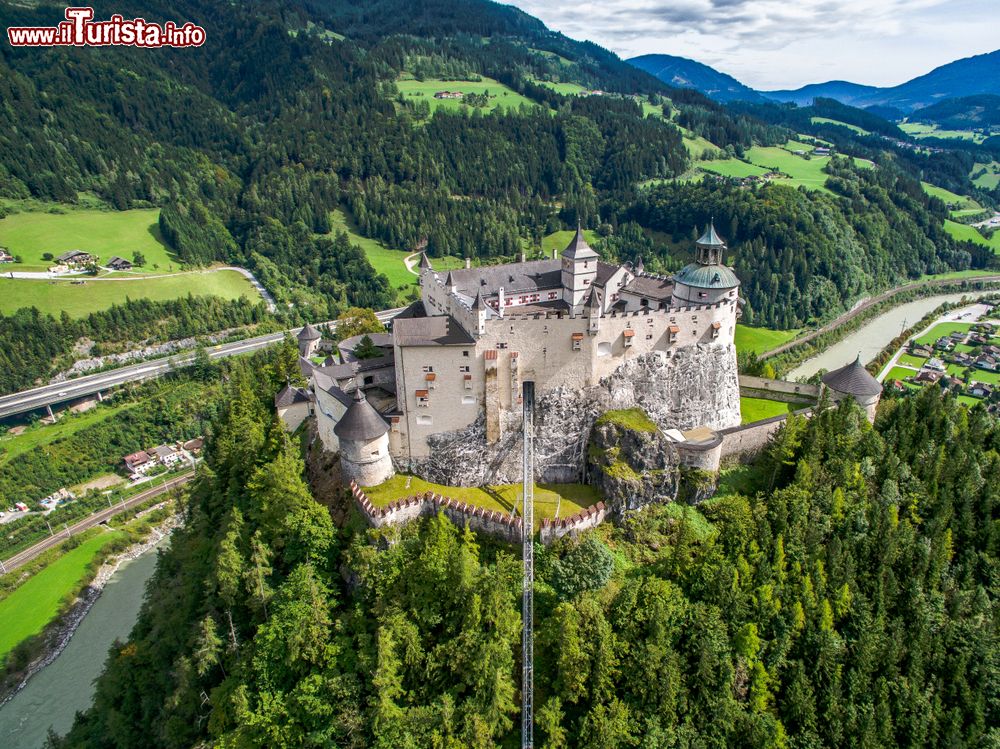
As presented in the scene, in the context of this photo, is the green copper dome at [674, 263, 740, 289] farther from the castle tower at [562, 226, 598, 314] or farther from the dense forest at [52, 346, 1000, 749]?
the dense forest at [52, 346, 1000, 749]

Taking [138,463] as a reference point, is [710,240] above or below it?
above

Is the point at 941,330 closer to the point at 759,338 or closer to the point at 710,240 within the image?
the point at 759,338

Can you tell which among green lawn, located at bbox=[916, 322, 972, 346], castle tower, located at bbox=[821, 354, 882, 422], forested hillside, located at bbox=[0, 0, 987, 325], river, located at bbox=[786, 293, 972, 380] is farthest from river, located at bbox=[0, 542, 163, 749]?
green lawn, located at bbox=[916, 322, 972, 346]

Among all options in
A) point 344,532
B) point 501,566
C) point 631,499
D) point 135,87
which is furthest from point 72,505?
point 135,87

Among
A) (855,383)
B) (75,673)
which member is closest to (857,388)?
(855,383)

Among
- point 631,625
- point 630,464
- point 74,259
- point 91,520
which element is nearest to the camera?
point 631,625
